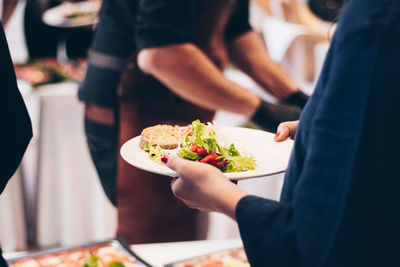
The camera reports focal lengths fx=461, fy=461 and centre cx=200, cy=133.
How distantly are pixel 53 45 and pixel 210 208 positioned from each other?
2.38 meters

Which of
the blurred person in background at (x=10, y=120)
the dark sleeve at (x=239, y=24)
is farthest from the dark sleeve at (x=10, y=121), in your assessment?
the dark sleeve at (x=239, y=24)

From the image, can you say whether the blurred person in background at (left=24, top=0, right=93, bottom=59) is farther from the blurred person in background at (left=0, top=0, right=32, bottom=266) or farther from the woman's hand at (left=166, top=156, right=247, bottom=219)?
the woman's hand at (left=166, top=156, right=247, bottom=219)

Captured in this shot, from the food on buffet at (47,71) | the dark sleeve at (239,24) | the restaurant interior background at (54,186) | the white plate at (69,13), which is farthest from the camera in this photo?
the white plate at (69,13)

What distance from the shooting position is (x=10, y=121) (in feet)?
1.86

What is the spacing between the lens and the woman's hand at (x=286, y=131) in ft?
1.89

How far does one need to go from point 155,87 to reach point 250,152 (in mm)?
442

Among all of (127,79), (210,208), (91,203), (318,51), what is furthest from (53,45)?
(210,208)

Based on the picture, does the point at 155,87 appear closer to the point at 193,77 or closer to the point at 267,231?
the point at 193,77

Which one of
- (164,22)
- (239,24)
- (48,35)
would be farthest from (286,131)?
(48,35)

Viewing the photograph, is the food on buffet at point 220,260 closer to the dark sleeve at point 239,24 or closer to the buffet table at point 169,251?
the buffet table at point 169,251

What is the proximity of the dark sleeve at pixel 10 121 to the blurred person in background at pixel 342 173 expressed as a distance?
212 millimetres

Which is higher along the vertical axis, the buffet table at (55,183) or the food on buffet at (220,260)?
the food on buffet at (220,260)

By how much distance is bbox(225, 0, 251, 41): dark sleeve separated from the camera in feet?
4.02

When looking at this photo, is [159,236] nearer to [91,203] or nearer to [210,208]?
[210,208]
